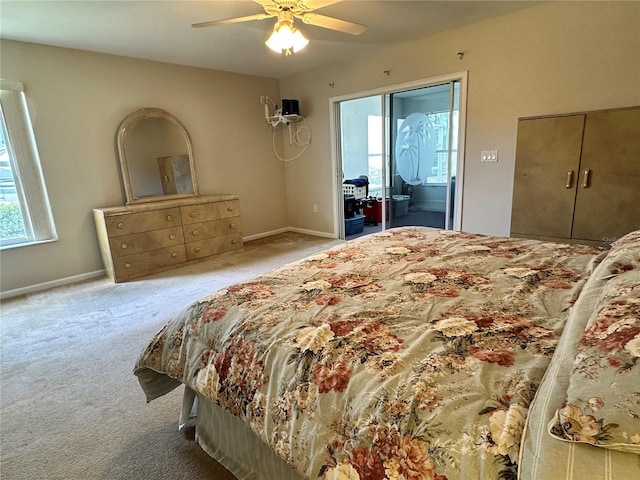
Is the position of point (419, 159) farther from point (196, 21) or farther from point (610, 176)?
point (196, 21)

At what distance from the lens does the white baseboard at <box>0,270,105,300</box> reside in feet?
11.3

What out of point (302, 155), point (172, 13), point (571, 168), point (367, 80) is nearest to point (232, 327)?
point (172, 13)

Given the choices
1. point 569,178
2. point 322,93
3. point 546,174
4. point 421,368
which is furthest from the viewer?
point 322,93

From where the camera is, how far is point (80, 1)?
2.57 m

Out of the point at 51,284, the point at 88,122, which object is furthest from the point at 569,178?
the point at 51,284

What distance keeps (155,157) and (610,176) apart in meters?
4.67

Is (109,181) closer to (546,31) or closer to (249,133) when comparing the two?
(249,133)

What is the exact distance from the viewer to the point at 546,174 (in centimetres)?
316

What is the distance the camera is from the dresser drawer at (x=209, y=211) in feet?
13.6

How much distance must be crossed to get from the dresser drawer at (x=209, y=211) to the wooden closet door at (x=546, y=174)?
328cm

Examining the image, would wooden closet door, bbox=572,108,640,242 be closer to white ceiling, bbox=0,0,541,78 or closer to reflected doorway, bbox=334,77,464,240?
reflected doorway, bbox=334,77,464,240

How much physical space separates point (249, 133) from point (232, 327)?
4.44m

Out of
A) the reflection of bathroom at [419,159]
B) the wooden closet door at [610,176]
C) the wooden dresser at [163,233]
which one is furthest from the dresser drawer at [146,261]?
the wooden closet door at [610,176]

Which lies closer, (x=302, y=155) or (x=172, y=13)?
(x=172, y=13)
